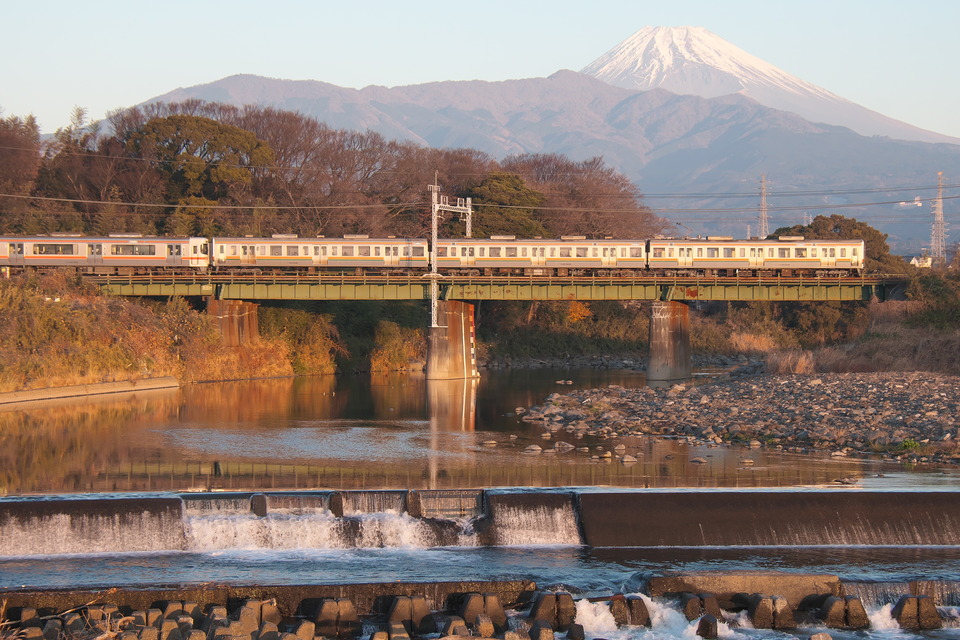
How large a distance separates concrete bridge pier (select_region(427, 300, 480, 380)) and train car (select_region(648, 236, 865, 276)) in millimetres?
12575

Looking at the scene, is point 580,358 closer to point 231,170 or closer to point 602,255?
point 602,255

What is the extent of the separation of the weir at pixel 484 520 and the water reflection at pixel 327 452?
3.29 meters

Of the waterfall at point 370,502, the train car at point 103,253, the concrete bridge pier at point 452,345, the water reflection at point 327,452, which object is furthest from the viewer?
the train car at point 103,253

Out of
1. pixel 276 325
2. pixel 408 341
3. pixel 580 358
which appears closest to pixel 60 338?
pixel 276 325

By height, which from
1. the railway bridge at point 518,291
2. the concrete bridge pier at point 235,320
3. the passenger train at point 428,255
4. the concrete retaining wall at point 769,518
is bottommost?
the concrete retaining wall at point 769,518

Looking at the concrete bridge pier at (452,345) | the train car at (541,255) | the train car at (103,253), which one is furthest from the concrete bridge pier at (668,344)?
the train car at (103,253)

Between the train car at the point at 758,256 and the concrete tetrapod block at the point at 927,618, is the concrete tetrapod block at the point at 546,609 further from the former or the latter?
the train car at the point at 758,256

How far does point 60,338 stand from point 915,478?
35089 millimetres

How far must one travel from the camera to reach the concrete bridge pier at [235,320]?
56500 millimetres

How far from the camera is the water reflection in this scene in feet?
85.1

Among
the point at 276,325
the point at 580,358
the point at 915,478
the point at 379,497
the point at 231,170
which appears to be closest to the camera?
the point at 379,497

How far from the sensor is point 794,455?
29.7 m

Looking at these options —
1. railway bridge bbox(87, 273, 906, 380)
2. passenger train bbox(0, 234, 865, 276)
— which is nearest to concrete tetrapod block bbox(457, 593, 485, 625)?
railway bridge bbox(87, 273, 906, 380)

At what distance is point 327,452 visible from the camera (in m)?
31.0
